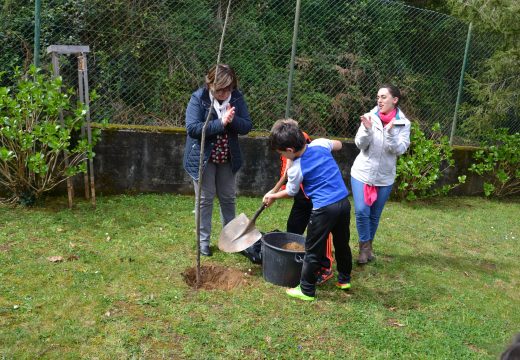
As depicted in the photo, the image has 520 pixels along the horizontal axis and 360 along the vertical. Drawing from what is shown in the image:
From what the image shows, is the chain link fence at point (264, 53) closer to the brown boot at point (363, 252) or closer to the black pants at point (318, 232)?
the brown boot at point (363, 252)

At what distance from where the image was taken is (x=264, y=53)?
6781 mm

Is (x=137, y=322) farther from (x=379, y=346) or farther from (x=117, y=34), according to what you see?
(x=117, y=34)

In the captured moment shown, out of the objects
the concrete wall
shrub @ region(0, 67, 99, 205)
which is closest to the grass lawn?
shrub @ region(0, 67, 99, 205)

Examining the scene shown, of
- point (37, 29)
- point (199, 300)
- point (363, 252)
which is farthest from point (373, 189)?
point (37, 29)

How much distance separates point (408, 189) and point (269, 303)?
430 centimetres

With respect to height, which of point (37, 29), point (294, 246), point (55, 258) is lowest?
point (55, 258)

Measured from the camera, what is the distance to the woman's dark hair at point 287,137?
3.65 metres

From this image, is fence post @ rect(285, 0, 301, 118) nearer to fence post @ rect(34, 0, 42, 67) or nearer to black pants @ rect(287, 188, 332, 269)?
black pants @ rect(287, 188, 332, 269)

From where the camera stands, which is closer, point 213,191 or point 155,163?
point 213,191

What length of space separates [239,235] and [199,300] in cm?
72

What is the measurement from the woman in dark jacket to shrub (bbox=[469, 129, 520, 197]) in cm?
516

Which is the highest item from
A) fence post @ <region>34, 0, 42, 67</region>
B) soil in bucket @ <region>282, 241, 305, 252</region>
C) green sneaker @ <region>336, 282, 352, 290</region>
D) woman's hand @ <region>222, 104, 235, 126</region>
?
fence post @ <region>34, 0, 42, 67</region>

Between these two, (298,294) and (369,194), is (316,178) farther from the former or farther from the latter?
(369,194)

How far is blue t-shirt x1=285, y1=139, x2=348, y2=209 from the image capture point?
147 inches
